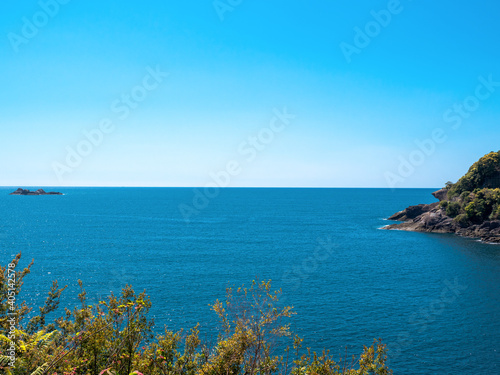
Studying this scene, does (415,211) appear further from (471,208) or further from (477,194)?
(477,194)

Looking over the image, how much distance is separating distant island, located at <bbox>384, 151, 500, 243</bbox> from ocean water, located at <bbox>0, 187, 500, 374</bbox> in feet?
26.7

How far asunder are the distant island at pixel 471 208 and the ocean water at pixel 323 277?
8137 millimetres

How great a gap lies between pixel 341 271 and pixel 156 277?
37.4m

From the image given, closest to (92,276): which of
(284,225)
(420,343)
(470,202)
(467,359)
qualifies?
(420,343)

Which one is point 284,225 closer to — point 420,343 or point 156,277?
point 156,277

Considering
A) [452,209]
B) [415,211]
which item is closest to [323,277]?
[452,209]

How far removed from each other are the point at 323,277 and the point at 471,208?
71.0 metres

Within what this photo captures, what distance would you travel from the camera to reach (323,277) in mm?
73250

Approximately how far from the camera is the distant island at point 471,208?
112000 millimetres

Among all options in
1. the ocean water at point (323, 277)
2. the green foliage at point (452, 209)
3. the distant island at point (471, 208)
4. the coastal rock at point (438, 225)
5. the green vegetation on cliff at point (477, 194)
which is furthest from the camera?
the green foliage at point (452, 209)

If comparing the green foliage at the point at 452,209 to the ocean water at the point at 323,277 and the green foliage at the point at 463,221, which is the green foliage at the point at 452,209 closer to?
the green foliage at the point at 463,221

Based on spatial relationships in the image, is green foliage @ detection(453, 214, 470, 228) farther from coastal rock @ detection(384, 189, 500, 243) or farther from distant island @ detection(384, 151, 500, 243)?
coastal rock @ detection(384, 189, 500, 243)

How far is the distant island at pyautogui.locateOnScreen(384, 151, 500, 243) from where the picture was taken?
11200 centimetres

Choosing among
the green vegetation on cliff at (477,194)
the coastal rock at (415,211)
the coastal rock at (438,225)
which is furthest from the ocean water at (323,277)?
the coastal rock at (415,211)
